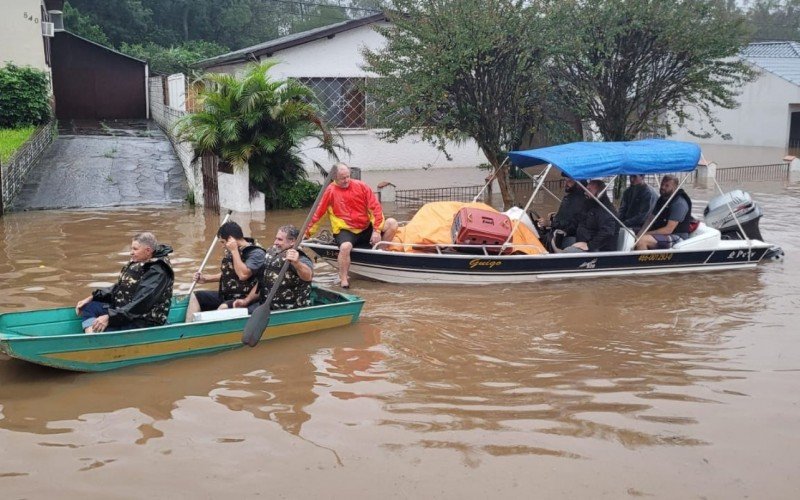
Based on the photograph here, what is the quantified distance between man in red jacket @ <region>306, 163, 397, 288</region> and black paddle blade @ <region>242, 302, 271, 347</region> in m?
3.12

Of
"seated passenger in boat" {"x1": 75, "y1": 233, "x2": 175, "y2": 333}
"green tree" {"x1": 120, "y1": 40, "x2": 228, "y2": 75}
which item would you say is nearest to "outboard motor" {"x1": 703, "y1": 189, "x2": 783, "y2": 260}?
"seated passenger in boat" {"x1": 75, "y1": 233, "x2": 175, "y2": 333}

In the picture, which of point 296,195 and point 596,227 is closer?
point 596,227

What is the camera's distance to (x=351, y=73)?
2397cm

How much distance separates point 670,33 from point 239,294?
1218cm

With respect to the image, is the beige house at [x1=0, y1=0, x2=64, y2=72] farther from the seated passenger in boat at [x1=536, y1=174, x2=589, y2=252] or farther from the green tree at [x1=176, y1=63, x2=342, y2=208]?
the seated passenger in boat at [x1=536, y1=174, x2=589, y2=252]

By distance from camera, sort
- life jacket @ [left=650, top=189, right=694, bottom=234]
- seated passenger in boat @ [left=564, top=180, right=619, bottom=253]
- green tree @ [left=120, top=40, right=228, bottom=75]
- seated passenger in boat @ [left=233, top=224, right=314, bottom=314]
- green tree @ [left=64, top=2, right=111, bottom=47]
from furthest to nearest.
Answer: green tree @ [left=64, top=2, right=111, bottom=47], green tree @ [left=120, top=40, right=228, bottom=75], life jacket @ [left=650, top=189, right=694, bottom=234], seated passenger in boat @ [left=564, top=180, right=619, bottom=253], seated passenger in boat @ [left=233, top=224, right=314, bottom=314]

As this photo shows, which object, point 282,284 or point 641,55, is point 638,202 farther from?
point 641,55

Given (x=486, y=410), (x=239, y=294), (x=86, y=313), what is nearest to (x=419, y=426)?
(x=486, y=410)

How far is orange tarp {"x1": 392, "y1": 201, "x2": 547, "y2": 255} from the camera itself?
464 inches

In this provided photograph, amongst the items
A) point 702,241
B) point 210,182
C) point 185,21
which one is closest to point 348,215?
point 702,241

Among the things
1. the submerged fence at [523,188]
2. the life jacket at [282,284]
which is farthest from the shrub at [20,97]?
the life jacket at [282,284]

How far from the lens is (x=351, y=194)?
11625 millimetres

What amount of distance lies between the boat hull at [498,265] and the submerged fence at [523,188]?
5.40 m

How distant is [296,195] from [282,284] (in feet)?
30.9
